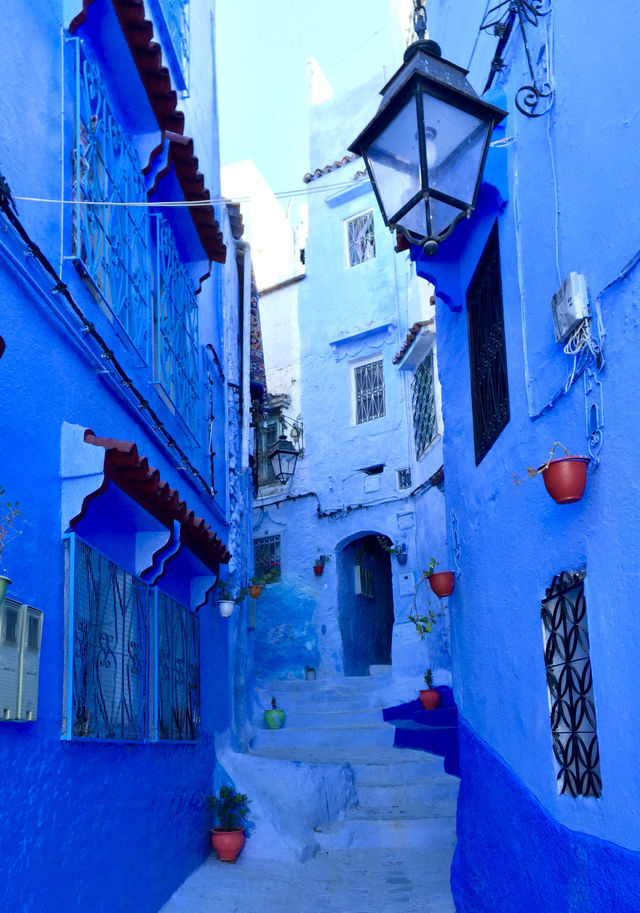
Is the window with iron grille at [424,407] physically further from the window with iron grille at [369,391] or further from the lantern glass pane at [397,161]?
the lantern glass pane at [397,161]

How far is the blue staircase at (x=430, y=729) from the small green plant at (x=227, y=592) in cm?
260

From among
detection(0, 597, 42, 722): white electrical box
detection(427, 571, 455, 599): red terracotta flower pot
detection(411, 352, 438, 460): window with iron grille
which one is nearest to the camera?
detection(0, 597, 42, 722): white electrical box

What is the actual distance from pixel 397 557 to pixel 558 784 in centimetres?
1073

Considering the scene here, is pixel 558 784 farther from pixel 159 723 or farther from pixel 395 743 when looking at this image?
pixel 395 743

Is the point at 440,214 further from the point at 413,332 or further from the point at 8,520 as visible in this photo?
the point at 413,332

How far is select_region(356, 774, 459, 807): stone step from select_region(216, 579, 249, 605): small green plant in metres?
2.42

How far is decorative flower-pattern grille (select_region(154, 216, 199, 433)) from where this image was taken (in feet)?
22.9

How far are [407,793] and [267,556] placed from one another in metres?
8.34

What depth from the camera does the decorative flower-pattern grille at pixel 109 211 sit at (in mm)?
5180

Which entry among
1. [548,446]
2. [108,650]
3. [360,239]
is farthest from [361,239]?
[548,446]

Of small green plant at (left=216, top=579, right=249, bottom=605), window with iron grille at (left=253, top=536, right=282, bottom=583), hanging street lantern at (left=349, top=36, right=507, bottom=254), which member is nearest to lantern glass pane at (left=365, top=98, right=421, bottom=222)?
hanging street lantern at (left=349, top=36, right=507, bottom=254)

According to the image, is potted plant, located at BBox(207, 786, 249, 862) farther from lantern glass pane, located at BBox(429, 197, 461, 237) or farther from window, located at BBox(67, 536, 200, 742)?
lantern glass pane, located at BBox(429, 197, 461, 237)

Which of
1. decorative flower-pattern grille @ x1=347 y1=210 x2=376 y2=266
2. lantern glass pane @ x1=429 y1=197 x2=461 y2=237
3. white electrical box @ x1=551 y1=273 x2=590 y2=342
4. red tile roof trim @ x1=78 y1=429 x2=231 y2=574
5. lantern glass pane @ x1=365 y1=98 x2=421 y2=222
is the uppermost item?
decorative flower-pattern grille @ x1=347 y1=210 x2=376 y2=266

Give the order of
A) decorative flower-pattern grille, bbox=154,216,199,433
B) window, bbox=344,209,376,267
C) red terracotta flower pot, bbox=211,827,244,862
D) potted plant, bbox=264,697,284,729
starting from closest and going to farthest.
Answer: decorative flower-pattern grille, bbox=154,216,199,433 < red terracotta flower pot, bbox=211,827,244,862 < potted plant, bbox=264,697,284,729 < window, bbox=344,209,376,267
